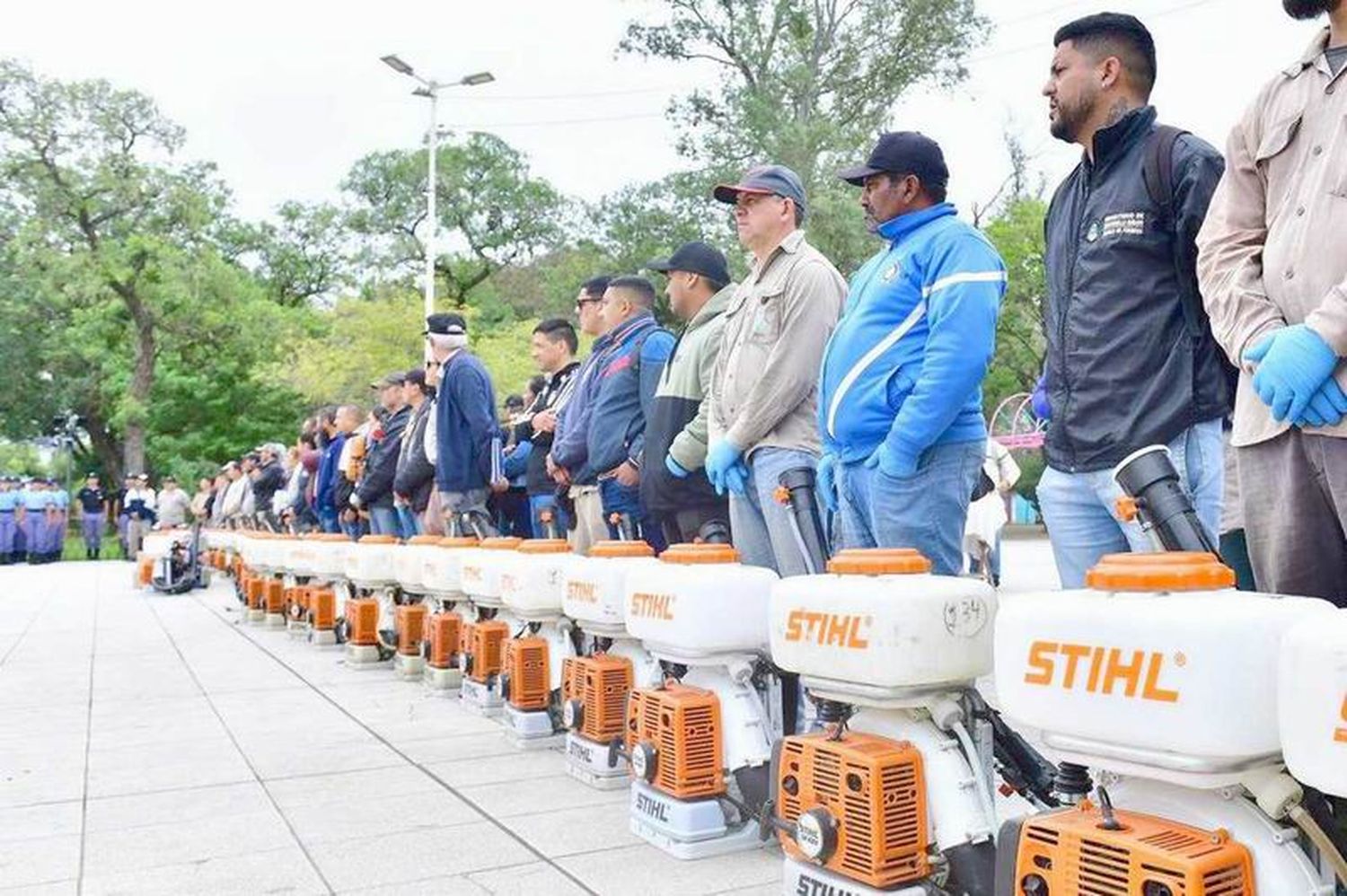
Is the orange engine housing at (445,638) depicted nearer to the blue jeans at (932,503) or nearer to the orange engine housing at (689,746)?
the orange engine housing at (689,746)

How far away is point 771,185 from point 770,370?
74cm

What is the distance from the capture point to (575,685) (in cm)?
447

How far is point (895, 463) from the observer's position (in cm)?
334

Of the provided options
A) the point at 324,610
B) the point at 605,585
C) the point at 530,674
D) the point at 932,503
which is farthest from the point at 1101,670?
the point at 324,610

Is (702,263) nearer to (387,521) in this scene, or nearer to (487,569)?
(487,569)

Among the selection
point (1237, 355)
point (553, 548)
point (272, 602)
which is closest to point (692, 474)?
point (553, 548)

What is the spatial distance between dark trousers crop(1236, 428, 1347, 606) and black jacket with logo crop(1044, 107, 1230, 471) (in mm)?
506

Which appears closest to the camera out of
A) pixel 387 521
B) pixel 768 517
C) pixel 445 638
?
pixel 768 517

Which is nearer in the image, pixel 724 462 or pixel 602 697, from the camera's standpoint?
pixel 724 462

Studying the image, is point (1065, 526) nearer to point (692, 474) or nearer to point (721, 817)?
point (721, 817)

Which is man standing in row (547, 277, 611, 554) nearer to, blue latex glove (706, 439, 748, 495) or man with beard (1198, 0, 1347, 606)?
blue latex glove (706, 439, 748, 495)

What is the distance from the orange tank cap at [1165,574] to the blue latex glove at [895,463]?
48.7 inches

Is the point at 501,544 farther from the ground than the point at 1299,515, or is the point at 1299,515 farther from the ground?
the point at 1299,515

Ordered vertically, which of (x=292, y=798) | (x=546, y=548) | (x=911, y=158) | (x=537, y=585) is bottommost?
(x=292, y=798)
